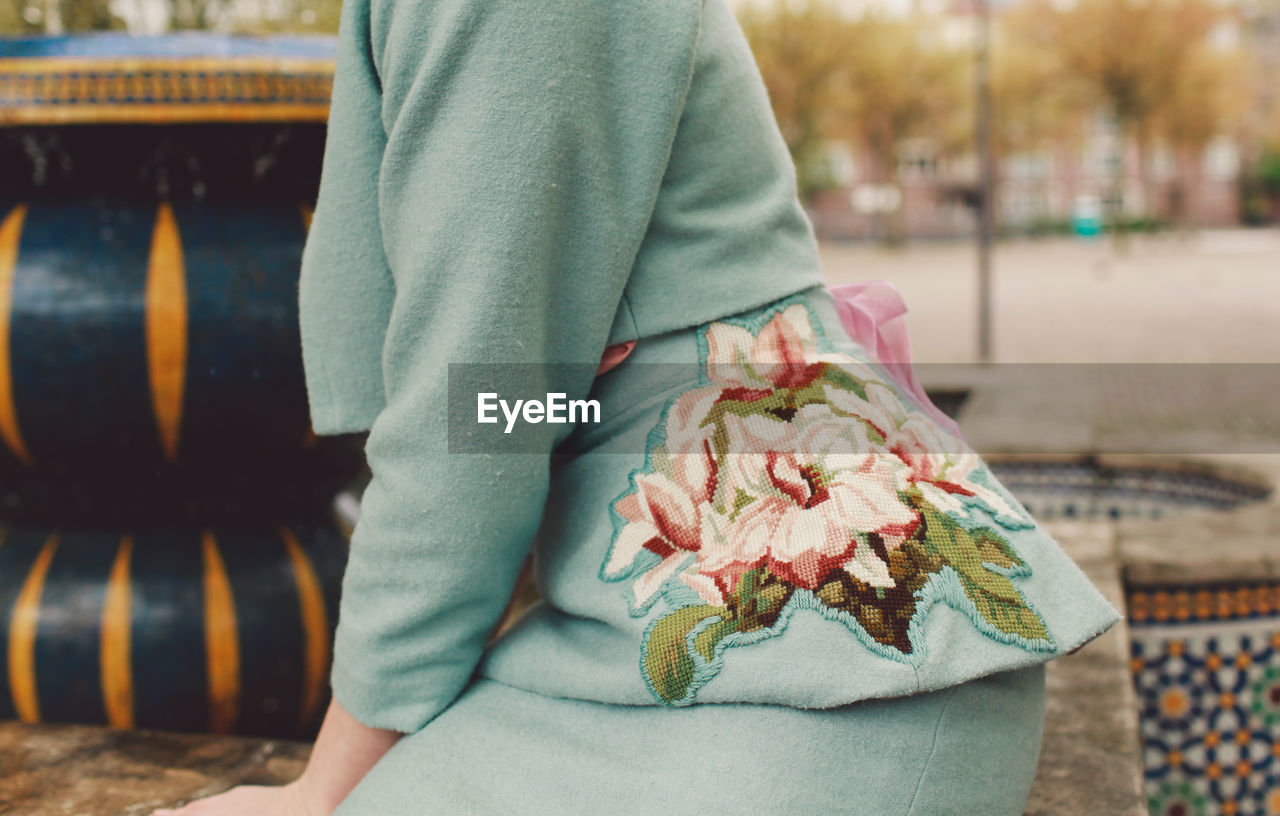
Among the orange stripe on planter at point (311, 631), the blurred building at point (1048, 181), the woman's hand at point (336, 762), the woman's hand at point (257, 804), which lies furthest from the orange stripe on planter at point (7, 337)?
the blurred building at point (1048, 181)

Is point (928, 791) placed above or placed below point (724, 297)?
below

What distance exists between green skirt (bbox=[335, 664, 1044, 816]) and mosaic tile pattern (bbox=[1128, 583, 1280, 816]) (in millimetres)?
1359

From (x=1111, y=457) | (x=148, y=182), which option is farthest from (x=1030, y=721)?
(x=1111, y=457)

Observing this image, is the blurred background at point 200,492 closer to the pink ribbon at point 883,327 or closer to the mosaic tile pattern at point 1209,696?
the mosaic tile pattern at point 1209,696

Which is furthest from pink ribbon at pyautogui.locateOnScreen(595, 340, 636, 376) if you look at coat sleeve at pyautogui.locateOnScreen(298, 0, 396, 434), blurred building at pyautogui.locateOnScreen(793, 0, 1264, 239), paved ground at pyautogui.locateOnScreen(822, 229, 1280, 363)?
blurred building at pyautogui.locateOnScreen(793, 0, 1264, 239)

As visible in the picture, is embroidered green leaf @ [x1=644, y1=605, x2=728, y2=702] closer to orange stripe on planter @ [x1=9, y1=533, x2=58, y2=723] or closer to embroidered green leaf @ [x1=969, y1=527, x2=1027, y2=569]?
embroidered green leaf @ [x1=969, y1=527, x2=1027, y2=569]

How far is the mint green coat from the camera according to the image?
2.81ft

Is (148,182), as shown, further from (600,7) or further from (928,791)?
(928,791)

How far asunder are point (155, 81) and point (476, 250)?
0.86 metres

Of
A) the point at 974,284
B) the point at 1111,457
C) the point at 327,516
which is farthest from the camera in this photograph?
the point at 974,284

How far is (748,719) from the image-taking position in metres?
0.85

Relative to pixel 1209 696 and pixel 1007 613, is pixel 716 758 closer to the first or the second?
pixel 1007 613

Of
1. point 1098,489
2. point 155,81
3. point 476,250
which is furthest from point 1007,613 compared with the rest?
point 1098,489

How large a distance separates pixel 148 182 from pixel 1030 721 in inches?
54.2
